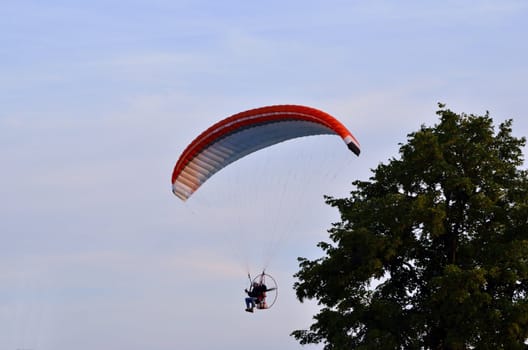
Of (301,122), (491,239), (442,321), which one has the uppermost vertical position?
(301,122)

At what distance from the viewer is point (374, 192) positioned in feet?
129

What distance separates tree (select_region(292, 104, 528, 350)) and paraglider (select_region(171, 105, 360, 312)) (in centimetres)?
259

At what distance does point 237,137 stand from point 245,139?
322mm

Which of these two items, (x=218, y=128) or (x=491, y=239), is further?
(x=218, y=128)

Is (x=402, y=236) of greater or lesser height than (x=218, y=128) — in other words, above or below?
below

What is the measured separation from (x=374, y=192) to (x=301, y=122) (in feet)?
12.2

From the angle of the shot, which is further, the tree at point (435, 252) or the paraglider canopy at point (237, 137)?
the paraglider canopy at point (237, 137)

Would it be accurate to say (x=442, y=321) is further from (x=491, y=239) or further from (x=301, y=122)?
(x=301, y=122)

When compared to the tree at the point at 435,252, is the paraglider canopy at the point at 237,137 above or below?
above

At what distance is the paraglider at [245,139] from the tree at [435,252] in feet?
8.50

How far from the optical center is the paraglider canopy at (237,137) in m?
40.2

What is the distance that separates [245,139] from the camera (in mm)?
42094

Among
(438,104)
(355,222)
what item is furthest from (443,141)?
(355,222)

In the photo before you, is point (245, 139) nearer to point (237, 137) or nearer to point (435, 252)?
point (237, 137)
